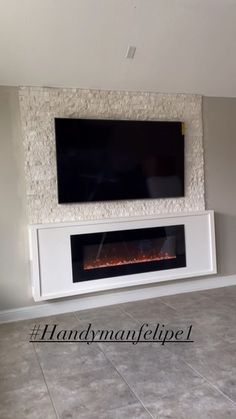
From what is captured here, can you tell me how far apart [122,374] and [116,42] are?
255 cm

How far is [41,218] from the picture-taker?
336 cm

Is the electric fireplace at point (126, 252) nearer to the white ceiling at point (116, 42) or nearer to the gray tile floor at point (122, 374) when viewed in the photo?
the gray tile floor at point (122, 374)

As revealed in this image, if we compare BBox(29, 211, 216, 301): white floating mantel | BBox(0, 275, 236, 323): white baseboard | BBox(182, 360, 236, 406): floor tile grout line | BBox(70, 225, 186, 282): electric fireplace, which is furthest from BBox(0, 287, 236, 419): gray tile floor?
BBox(70, 225, 186, 282): electric fireplace

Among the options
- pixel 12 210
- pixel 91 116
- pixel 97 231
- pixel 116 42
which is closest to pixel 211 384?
pixel 97 231

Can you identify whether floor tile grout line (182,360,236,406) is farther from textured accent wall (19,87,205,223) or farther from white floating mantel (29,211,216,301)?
textured accent wall (19,87,205,223)

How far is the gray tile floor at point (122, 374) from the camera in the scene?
6.26 ft

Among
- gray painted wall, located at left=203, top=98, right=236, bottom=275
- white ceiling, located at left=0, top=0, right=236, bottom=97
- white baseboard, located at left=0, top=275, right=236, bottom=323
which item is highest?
white ceiling, located at left=0, top=0, right=236, bottom=97

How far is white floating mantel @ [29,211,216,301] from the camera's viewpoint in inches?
128

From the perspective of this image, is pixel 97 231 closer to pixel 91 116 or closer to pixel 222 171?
pixel 91 116

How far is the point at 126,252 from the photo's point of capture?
12.0ft

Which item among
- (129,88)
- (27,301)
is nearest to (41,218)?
(27,301)

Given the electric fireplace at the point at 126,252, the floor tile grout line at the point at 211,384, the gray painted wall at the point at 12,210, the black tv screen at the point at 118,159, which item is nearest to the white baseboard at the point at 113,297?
the gray painted wall at the point at 12,210

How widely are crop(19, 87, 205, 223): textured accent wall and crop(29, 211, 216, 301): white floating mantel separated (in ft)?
0.39

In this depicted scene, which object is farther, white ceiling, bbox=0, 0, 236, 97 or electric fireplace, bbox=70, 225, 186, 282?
electric fireplace, bbox=70, 225, 186, 282
